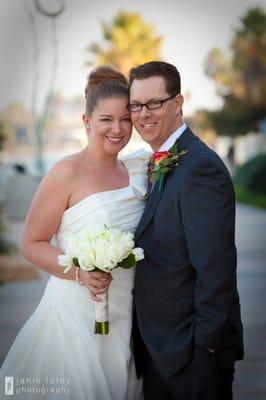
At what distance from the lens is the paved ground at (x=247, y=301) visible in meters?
4.74

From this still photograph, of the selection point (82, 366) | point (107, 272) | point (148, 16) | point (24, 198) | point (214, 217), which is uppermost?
point (148, 16)

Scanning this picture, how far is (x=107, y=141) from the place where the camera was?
10.1ft

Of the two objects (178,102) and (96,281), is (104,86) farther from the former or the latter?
(96,281)

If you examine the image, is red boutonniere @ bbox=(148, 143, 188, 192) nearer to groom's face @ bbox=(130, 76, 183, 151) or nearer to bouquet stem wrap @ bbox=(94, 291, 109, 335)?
groom's face @ bbox=(130, 76, 183, 151)

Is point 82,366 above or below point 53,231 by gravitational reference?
below

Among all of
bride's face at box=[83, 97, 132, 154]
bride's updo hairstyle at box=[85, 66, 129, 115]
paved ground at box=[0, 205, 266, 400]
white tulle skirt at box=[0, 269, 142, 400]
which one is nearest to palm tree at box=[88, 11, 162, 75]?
paved ground at box=[0, 205, 266, 400]

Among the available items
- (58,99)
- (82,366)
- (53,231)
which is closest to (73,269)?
(53,231)

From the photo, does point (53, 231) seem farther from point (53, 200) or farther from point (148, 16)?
point (148, 16)

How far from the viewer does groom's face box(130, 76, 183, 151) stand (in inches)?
113

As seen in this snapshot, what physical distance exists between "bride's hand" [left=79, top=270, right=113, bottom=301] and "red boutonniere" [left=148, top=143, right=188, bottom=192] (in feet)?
1.39

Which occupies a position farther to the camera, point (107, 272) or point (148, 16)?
point (148, 16)

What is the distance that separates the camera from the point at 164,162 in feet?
9.23

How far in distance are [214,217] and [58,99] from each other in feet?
22.5

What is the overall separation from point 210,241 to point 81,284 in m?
0.70
